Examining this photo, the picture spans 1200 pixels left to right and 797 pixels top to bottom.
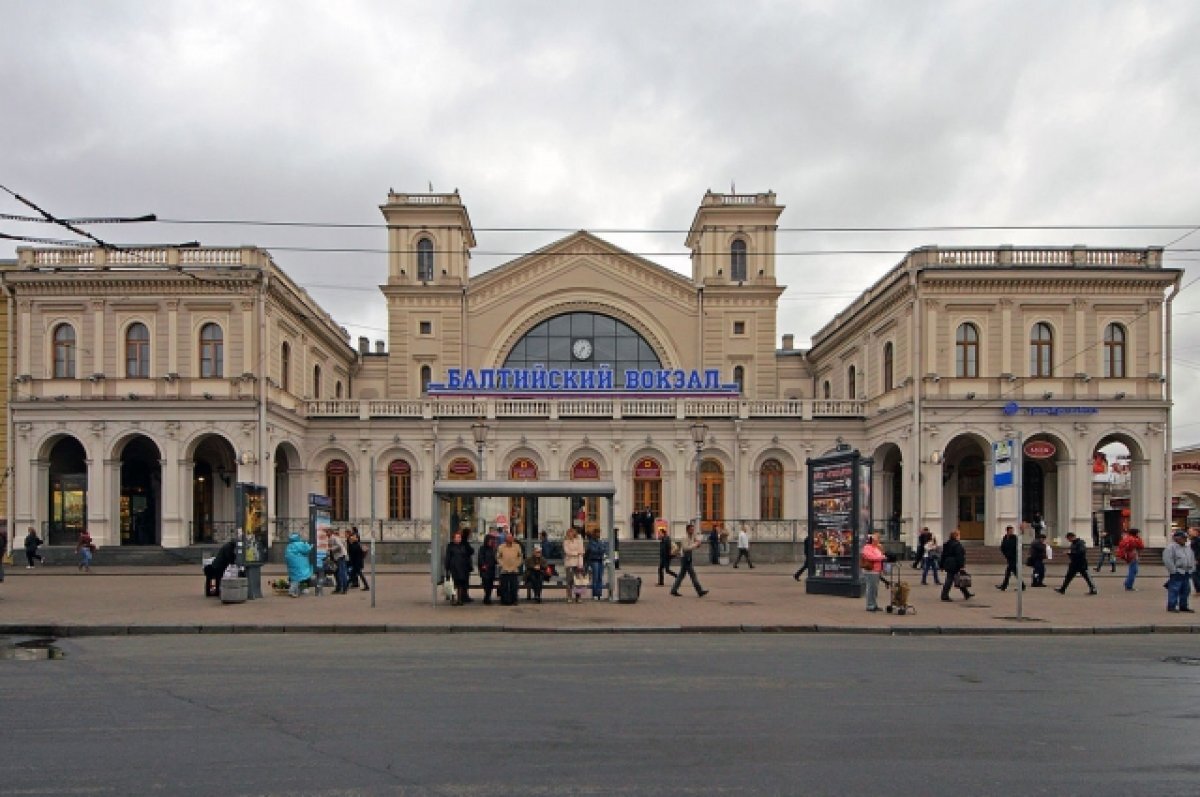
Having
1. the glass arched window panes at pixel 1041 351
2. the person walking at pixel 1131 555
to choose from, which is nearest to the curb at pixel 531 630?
the person walking at pixel 1131 555

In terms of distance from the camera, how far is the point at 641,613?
20203 mm

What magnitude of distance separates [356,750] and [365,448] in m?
39.2

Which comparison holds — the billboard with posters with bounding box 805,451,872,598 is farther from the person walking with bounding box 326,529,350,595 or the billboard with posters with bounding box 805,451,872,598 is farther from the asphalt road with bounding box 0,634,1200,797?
the person walking with bounding box 326,529,350,595

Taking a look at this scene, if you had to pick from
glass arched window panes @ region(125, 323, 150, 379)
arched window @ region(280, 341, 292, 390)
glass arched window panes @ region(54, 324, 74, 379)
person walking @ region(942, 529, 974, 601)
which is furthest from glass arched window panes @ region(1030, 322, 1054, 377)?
glass arched window panes @ region(54, 324, 74, 379)

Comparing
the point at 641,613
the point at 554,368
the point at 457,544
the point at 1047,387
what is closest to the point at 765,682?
the point at 641,613

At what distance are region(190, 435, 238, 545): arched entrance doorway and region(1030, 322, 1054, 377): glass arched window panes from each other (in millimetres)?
32485

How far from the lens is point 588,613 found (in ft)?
66.5

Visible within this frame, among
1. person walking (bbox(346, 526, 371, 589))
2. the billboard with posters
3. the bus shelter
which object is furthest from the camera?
person walking (bbox(346, 526, 371, 589))

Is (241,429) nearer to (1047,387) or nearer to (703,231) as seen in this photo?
(703,231)

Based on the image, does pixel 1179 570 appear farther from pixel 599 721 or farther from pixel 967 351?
pixel 967 351

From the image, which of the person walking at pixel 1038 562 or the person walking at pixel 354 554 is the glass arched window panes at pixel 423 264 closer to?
the person walking at pixel 354 554

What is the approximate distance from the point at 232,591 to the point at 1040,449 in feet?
102

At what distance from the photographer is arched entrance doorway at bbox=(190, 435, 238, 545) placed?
139ft

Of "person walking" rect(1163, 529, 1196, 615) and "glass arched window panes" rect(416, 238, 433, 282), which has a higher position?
"glass arched window panes" rect(416, 238, 433, 282)
